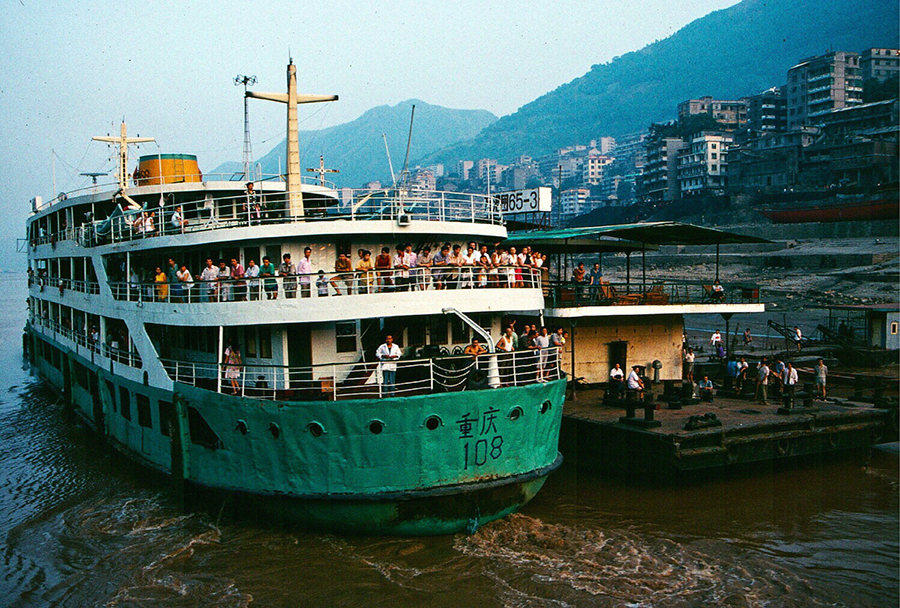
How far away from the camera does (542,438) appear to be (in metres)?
14.2

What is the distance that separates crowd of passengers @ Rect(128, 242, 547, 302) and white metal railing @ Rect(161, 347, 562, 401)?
152 cm

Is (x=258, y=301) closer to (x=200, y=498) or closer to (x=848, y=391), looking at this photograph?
(x=200, y=498)

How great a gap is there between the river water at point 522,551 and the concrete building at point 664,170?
110810 millimetres

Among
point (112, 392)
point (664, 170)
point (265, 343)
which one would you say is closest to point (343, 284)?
point (265, 343)

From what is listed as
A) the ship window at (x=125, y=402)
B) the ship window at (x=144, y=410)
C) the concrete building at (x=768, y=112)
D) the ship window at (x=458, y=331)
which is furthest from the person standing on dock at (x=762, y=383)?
the concrete building at (x=768, y=112)

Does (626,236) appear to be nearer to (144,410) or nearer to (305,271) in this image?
(305,271)

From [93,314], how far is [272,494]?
1095cm

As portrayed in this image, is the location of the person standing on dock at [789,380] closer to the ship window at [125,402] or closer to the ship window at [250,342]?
the ship window at [250,342]

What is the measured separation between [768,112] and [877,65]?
58.5 ft

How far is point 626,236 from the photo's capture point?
23.0 m

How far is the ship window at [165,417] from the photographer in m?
16.3

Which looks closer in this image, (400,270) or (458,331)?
(400,270)

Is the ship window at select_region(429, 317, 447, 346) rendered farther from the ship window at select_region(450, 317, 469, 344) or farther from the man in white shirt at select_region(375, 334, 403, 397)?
the man in white shirt at select_region(375, 334, 403, 397)

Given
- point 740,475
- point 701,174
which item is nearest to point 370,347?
point 740,475
